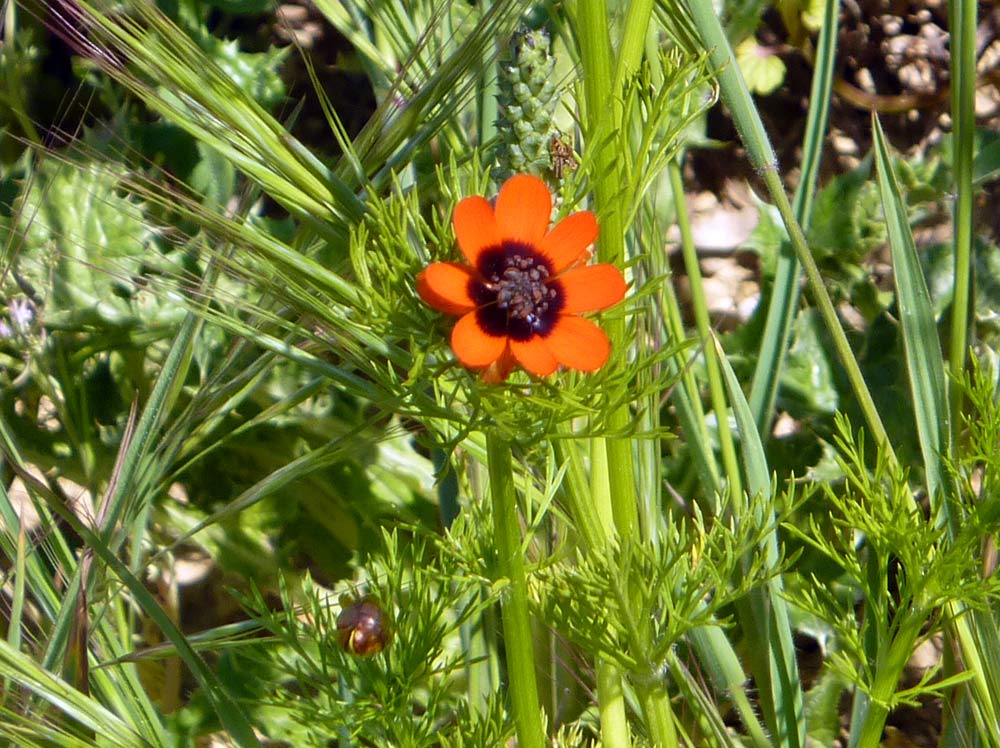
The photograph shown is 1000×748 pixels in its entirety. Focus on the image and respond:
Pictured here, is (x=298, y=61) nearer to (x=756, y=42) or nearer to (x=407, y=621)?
(x=756, y=42)

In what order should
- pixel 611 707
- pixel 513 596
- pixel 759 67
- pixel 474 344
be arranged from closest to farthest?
pixel 474 344, pixel 513 596, pixel 611 707, pixel 759 67

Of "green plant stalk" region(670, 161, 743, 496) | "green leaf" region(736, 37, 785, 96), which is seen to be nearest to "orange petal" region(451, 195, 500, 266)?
"green plant stalk" region(670, 161, 743, 496)

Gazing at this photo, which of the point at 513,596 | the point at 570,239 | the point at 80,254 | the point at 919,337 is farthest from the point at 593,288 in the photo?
the point at 80,254

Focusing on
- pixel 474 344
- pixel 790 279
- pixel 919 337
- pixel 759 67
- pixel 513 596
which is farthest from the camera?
pixel 759 67

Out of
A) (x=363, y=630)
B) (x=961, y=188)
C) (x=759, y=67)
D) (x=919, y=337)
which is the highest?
(x=759, y=67)

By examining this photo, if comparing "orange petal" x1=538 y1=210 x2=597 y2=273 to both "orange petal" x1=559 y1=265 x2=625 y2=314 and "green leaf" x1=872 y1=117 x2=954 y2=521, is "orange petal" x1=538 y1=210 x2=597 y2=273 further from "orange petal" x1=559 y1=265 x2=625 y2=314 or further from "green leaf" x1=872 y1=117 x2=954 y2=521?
"green leaf" x1=872 y1=117 x2=954 y2=521

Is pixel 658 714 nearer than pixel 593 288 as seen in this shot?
No

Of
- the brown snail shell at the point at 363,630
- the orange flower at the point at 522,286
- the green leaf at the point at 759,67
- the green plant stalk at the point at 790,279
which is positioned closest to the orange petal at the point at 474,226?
the orange flower at the point at 522,286

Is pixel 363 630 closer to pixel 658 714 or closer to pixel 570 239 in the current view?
pixel 658 714

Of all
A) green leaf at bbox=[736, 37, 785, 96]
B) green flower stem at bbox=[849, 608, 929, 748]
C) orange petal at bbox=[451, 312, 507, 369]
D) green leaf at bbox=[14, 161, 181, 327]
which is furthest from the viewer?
green leaf at bbox=[736, 37, 785, 96]
